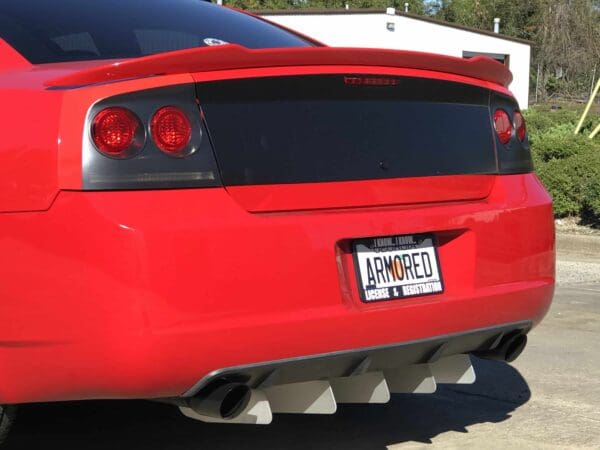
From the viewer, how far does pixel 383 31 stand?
23766mm

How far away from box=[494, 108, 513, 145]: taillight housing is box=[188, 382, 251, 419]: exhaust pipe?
1.43m

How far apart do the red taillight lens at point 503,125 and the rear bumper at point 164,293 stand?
830 mm

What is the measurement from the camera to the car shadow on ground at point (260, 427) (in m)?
3.99

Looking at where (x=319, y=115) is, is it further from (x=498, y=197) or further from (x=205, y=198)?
(x=498, y=197)

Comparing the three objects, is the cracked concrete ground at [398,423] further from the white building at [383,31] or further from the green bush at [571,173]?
the white building at [383,31]

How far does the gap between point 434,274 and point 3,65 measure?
64.3 inches

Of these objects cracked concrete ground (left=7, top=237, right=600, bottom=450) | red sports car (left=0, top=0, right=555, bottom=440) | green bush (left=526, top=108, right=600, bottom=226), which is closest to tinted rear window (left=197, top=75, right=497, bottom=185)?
red sports car (left=0, top=0, right=555, bottom=440)

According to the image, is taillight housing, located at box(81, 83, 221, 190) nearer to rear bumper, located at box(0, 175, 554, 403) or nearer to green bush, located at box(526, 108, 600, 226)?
rear bumper, located at box(0, 175, 554, 403)

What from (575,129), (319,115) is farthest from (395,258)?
(575,129)

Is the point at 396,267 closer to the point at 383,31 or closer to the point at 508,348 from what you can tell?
the point at 508,348

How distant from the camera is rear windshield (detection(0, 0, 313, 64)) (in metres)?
3.51

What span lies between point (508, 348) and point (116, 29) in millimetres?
1922

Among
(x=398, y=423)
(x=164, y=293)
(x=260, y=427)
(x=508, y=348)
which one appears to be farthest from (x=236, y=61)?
(x=398, y=423)

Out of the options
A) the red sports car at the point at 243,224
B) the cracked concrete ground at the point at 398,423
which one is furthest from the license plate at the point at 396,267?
the cracked concrete ground at the point at 398,423
